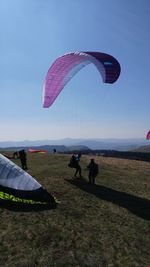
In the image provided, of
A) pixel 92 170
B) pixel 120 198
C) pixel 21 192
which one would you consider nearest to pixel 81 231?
pixel 21 192

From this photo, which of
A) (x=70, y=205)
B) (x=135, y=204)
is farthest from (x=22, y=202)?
(x=135, y=204)

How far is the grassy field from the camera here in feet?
44.3

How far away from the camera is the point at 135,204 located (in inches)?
885

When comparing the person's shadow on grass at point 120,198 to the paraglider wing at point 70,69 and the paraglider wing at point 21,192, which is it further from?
the paraglider wing at point 70,69

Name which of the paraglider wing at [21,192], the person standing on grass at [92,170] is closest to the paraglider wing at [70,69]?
the person standing on grass at [92,170]

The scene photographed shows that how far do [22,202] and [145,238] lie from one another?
671cm

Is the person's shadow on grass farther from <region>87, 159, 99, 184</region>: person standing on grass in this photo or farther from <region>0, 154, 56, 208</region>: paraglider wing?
<region>0, 154, 56, 208</region>: paraglider wing

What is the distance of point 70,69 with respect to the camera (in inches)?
1217

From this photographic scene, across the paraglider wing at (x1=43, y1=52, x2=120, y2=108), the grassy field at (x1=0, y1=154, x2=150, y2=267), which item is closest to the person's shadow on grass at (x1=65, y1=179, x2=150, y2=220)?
the grassy field at (x1=0, y1=154, x2=150, y2=267)

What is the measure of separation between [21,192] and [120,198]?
7662mm

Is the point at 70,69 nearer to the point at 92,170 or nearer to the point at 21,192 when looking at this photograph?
the point at 92,170

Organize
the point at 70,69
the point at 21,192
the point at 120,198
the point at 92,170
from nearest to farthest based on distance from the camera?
the point at 21,192 → the point at 120,198 → the point at 92,170 → the point at 70,69

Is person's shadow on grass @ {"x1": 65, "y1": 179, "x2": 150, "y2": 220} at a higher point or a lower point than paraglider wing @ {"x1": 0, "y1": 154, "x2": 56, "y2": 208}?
lower

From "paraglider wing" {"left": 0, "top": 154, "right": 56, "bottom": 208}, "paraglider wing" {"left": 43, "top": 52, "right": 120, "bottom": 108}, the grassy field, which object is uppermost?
"paraglider wing" {"left": 43, "top": 52, "right": 120, "bottom": 108}
